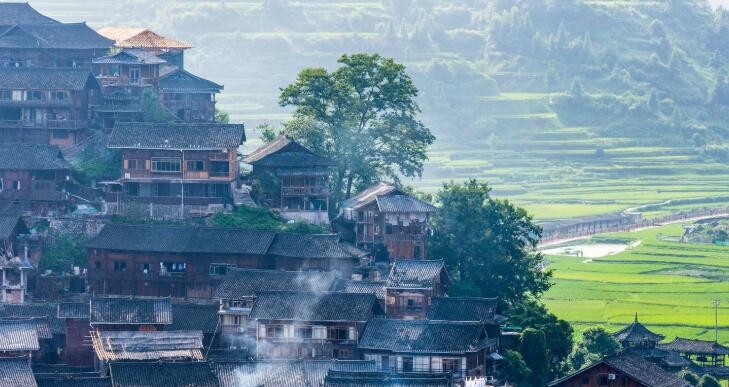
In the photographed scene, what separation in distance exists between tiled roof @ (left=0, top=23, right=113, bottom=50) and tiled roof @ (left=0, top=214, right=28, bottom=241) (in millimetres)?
13208

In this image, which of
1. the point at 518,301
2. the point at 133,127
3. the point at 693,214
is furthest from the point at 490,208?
the point at 693,214

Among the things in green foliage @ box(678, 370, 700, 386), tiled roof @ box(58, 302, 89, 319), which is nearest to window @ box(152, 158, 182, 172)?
tiled roof @ box(58, 302, 89, 319)

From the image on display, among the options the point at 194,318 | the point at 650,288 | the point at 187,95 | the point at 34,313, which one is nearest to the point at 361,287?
the point at 194,318

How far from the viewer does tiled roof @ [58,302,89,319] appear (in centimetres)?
6338

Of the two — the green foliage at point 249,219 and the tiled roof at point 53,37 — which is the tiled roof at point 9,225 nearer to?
the green foliage at point 249,219

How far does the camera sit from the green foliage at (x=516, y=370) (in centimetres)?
6456

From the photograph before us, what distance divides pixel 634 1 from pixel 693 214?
74.6 m

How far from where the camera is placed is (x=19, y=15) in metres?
83.5

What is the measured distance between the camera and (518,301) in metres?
72.2

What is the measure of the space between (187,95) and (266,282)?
676 inches

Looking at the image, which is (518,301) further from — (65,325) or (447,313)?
(65,325)

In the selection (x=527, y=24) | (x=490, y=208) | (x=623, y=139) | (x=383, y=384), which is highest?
(x=527, y=24)

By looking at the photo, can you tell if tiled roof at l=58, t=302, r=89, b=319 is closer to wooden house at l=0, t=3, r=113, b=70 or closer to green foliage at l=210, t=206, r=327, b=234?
green foliage at l=210, t=206, r=327, b=234

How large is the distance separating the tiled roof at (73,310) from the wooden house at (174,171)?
29.5 ft
